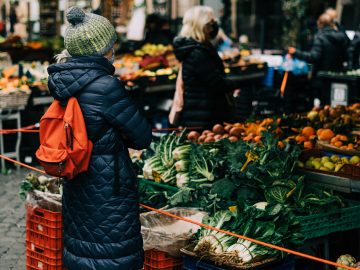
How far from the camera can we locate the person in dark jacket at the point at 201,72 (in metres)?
7.70

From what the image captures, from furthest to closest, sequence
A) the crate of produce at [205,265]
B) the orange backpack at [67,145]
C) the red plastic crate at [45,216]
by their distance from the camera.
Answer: the red plastic crate at [45,216], the crate of produce at [205,265], the orange backpack at [67,145]

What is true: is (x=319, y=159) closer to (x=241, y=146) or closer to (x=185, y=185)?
(x=241, y=146)

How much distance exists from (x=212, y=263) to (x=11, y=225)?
365 cm

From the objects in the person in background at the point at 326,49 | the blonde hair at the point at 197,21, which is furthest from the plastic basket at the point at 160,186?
the person in background at the point at 326,49

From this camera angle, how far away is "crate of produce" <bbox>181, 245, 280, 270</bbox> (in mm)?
4555

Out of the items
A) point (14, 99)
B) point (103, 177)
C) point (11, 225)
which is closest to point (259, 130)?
point (11, 225)

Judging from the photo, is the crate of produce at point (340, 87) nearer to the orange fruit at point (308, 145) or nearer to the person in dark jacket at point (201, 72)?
the person in dark jacket at point (201, 72)

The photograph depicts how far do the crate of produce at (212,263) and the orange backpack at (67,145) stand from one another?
100cm

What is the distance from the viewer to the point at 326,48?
12805 mm

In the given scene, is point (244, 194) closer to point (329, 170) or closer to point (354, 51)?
point (329, 170)

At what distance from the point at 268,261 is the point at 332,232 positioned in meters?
1.08

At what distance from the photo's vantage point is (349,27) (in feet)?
54.9

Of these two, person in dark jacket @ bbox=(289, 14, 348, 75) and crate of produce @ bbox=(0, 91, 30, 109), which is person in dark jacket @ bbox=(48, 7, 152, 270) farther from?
person in dark jacket @ bbox=(289, 14, 348, 75)

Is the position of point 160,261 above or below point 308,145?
below
